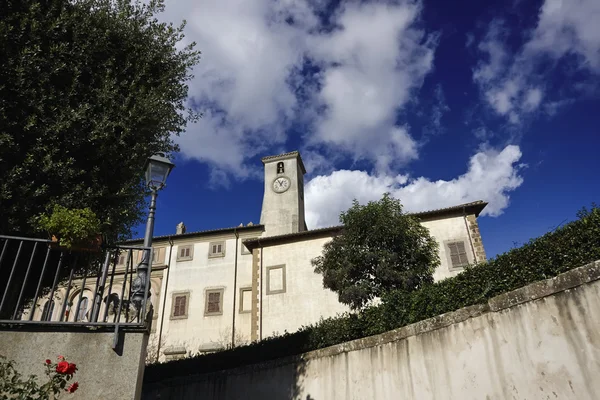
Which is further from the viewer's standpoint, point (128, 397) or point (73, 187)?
point (73, 187)

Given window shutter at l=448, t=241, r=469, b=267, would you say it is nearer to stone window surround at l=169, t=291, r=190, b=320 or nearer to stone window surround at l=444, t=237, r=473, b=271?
stone window surround at l=444, t=237, r=473, b=271

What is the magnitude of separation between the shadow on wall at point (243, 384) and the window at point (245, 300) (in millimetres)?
13199

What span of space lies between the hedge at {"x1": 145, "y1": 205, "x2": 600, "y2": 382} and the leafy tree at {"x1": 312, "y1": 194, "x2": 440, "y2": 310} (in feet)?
16.4

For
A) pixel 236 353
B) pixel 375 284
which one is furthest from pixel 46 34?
pixel 375 284

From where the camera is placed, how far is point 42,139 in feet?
23.2

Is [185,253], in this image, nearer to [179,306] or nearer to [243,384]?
[179,306]

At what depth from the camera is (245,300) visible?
28812 mm

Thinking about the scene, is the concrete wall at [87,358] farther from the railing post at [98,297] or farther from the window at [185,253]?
the window at [185,253]

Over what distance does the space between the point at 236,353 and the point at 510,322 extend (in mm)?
9618

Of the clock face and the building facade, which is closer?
the building facade

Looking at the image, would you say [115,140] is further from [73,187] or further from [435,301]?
[435,301]

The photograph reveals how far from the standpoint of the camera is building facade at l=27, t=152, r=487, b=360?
79.5 feet

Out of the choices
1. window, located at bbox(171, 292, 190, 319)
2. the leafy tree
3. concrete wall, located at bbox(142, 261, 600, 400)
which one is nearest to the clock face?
window, located at bbox(171, 292, 190, 319)

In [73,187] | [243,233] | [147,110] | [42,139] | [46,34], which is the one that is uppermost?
[243,233]
